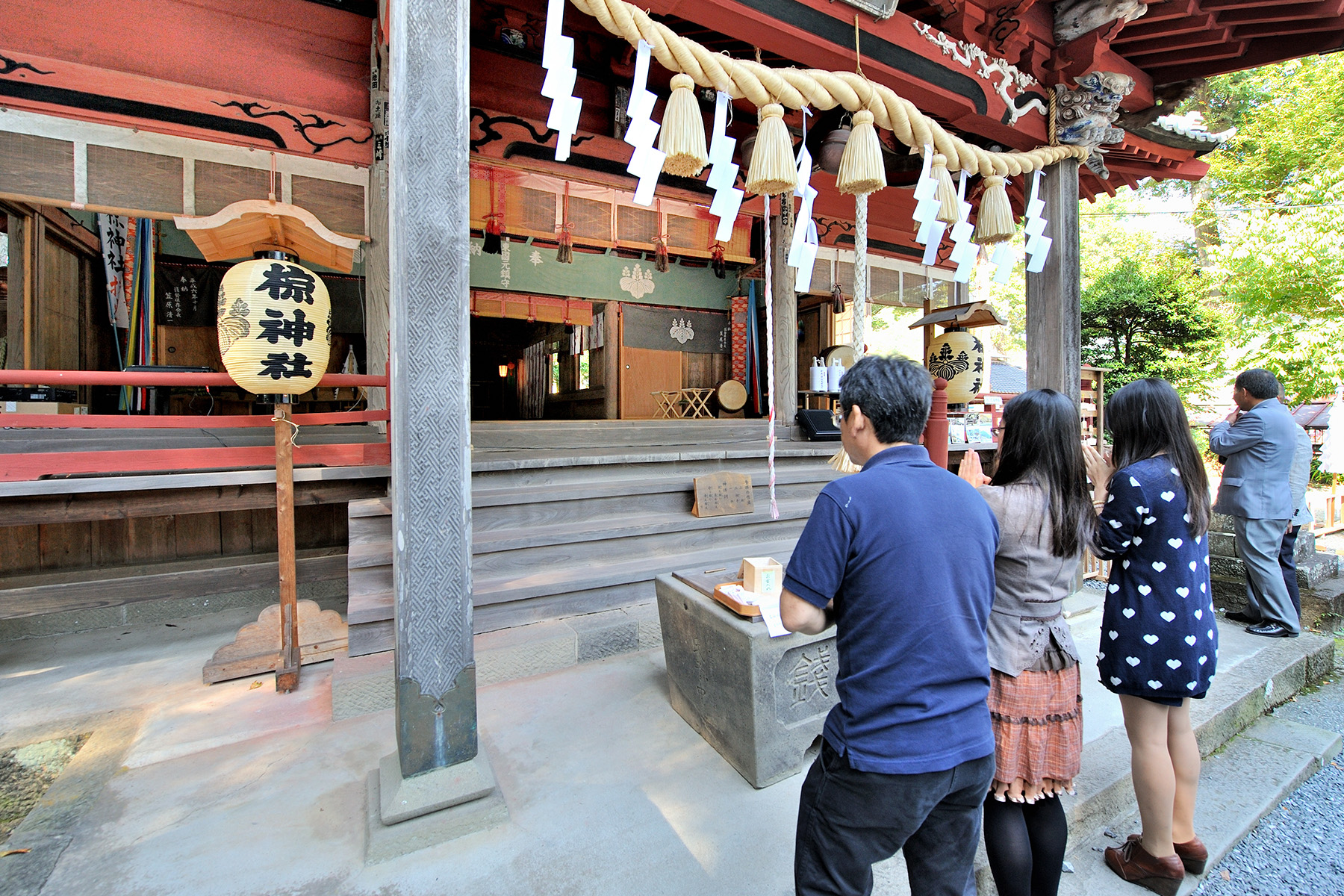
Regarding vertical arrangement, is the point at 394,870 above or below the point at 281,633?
below

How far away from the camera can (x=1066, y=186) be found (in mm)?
5078

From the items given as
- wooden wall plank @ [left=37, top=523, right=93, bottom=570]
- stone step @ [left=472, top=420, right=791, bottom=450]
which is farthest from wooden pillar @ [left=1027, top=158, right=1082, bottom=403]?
wooden wall plank @ [left=37, top=523, right=93, bottom=570]

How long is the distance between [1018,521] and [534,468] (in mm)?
3518

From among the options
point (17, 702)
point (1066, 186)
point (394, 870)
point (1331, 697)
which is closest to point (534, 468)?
point (394, 870)

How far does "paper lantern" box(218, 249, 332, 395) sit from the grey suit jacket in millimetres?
6440

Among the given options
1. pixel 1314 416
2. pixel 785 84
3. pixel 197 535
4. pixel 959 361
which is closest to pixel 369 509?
pixel 197 535

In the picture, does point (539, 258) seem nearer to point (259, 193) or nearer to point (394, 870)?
point (259, 193)

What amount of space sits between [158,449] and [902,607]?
4690 millimetres

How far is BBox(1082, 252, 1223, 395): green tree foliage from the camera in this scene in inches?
512

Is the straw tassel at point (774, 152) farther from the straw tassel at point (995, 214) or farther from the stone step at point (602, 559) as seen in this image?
the stone step at point (602, 559)

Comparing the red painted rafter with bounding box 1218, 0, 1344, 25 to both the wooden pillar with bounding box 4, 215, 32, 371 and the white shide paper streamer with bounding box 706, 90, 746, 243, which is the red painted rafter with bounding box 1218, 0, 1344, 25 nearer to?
the white shide paper streamer with bounding box 706, 90, 746, 243

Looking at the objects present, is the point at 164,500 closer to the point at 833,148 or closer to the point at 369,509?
the point at 369,509

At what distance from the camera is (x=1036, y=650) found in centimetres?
175

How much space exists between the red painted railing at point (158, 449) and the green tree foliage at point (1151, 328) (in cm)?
1546
